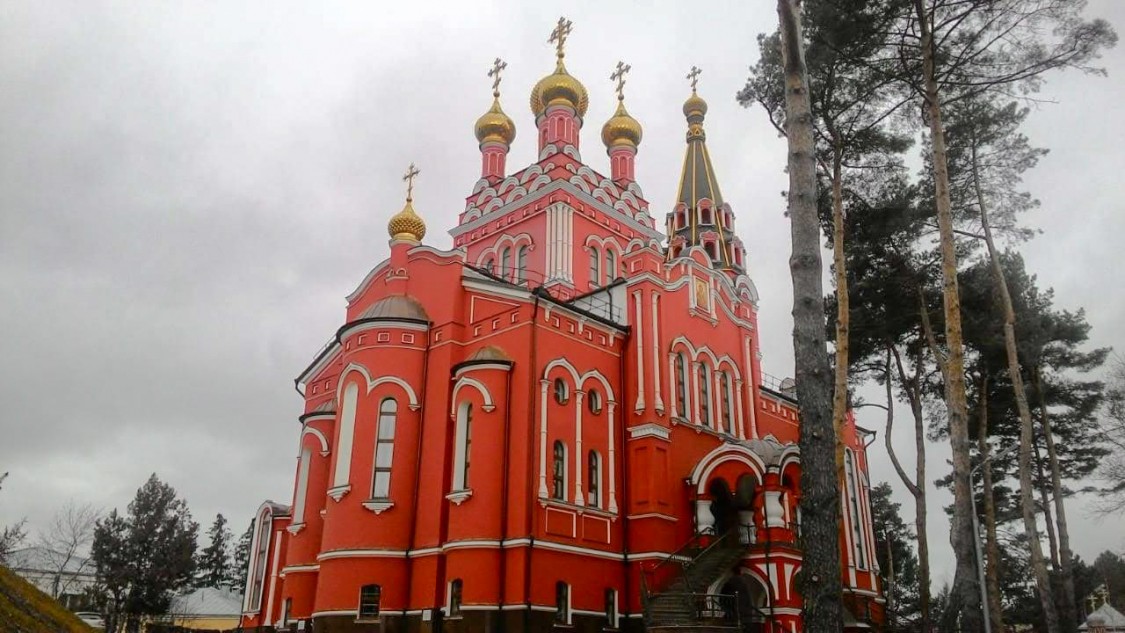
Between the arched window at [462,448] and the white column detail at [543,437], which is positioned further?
the arched window at [462,448]

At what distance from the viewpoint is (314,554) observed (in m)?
17.1

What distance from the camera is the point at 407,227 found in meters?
18.9

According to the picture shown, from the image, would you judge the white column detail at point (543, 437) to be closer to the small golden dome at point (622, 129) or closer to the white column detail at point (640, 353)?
the white column detail at point (640, 353)

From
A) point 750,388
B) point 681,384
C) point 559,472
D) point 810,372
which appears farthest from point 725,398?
point 810,372

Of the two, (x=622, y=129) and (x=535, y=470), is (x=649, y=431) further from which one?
(x=622, y=129)

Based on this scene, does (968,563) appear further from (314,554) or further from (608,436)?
(314,554)

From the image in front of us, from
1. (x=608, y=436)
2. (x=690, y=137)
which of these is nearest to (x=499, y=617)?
(x=608, y=436)

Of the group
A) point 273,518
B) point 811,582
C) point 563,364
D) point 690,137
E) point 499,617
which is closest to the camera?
point 811,582

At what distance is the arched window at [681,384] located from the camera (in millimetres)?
18234

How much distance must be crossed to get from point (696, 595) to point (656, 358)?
17.0 feet

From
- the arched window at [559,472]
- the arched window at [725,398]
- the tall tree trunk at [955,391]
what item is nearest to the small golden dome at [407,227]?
the arched window at [559,472]

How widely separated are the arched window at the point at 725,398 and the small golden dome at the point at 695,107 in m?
11.4

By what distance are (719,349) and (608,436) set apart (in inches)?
179

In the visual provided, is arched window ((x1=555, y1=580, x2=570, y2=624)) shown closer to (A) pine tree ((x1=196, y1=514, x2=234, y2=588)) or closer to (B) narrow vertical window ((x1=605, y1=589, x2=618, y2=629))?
(B) narrow vertical window ((x1=605, y1=589, x2=618, y2=629))
